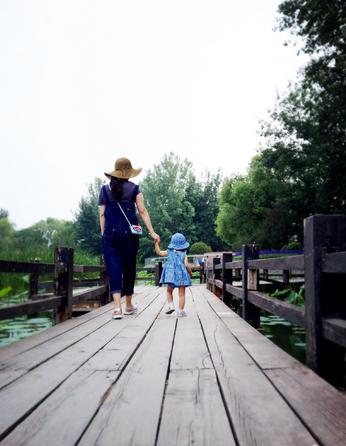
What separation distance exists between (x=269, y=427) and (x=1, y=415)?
1117 millimetres

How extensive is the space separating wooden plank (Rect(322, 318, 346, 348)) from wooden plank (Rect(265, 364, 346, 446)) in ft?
0.76

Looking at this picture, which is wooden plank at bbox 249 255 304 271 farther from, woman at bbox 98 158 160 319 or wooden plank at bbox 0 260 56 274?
wooden plank at bbox 0 260 56 274

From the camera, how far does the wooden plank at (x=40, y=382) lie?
179 cm

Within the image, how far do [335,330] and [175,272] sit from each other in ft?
10.6

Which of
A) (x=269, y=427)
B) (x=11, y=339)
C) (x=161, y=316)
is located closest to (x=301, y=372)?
(x=269, y=427)

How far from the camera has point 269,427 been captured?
1610 mm

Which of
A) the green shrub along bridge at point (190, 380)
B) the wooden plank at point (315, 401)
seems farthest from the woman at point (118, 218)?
the wooden plank at point (315, 401)

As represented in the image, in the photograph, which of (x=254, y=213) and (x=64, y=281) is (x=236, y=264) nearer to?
(x=64, y=281)

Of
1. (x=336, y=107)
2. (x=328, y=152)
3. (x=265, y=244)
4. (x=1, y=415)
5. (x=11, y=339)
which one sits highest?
(x=336, y=107)

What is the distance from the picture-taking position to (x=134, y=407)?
1.84 metres

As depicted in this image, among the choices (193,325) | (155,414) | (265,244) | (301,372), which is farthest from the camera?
(265,244)

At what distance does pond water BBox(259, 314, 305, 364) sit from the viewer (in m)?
5.90

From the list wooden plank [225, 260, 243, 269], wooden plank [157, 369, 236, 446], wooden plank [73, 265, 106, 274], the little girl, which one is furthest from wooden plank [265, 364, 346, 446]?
wooden plank [73, 265, 106, 274]

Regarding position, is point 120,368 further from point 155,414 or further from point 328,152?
point 328,152
